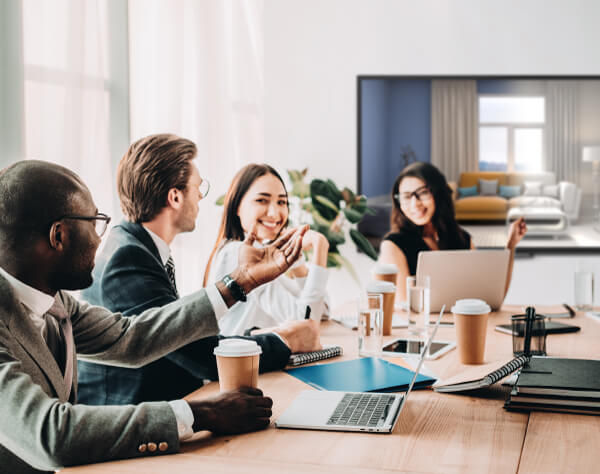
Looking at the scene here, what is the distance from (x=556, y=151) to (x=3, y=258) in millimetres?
3926

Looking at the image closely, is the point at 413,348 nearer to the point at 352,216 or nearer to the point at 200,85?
the point at 200,85

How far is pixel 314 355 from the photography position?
1.80m

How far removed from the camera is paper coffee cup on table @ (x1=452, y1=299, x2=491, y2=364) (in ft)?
5.63

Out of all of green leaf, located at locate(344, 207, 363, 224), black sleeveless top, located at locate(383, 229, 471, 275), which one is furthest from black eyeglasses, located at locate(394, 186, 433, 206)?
green leaf, located at locate(344, 207, 363, 224)

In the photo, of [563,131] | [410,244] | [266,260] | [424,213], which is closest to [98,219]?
[266,260]

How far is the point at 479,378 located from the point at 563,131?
3.38 meters

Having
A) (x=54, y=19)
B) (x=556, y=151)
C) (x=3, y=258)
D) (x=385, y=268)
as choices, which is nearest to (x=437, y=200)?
(x=385, y=268)

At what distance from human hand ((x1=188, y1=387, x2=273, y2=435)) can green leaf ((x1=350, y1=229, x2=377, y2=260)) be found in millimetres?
2976

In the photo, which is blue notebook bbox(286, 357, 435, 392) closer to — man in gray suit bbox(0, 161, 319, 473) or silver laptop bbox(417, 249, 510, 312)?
man in gray suit bbox(0, 161, 319, 473)

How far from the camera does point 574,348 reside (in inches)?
74.8

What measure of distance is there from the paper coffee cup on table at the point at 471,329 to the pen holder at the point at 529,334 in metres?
0.11

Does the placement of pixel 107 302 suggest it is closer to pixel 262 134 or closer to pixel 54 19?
pixel 54 19

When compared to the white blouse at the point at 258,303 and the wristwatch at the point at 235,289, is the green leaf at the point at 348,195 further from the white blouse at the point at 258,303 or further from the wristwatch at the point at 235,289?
the wristwatch at the point at 235,289

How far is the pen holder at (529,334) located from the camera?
5.63 feet
